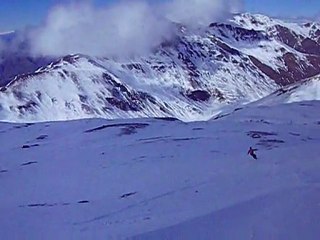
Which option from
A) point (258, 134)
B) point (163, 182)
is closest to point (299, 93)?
point (258, 134)

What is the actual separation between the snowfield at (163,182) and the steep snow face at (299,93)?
98.1 m

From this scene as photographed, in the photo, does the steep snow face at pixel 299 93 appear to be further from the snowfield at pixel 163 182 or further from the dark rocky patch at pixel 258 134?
the dark rocky patch at pixel 258 134

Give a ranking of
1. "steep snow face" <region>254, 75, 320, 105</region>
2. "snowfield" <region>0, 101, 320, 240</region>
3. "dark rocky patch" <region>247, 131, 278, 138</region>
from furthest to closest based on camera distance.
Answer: "steep snow face" <region>254, 75, 320, 105</region> → "dark rocky patch" <region>247, 131, 278, 138</region> → "snowfield" <region>0, 101, 320, 240</region>

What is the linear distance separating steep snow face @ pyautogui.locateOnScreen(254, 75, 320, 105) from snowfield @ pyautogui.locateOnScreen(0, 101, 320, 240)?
98.1 metres

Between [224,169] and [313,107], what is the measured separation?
107ft

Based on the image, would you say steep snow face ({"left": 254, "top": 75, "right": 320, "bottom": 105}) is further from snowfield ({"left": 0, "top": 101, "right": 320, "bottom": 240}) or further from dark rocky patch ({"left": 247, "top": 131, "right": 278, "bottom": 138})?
dark rocky patch ({"left": 247, "top": 131, "right": 278, "bottom": 138})

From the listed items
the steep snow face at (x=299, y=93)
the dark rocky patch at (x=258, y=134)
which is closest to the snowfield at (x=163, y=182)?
the dark rocky patch at (x=258, y=134)

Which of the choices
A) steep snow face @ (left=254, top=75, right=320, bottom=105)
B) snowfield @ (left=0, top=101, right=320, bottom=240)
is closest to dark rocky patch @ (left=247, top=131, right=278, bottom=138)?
snowfield @ (left=0, top=101, right=320, bottom=240)

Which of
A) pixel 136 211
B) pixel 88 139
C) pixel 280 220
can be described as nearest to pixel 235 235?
pixel 280 220

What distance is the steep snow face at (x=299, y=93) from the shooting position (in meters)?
137

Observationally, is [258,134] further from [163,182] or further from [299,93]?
[299,93]

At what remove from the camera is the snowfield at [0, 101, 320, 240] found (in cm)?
1673

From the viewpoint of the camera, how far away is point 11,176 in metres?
28.9

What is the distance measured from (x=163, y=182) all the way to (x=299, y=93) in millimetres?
124306
